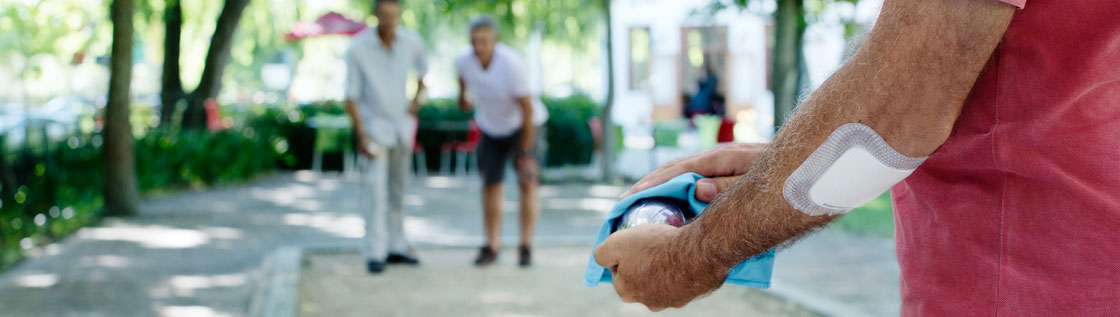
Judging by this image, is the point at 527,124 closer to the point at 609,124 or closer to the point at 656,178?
the point at 656,178

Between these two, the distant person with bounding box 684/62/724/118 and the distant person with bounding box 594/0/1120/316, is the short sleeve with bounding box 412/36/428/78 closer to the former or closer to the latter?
the distant person with bounding box 594/0/1120/316

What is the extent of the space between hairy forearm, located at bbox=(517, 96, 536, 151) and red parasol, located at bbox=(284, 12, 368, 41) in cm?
1253

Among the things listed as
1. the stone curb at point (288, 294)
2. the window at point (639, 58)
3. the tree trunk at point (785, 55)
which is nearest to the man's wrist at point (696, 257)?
the stone curb at point (288, 294)

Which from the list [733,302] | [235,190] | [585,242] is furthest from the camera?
[235,190]

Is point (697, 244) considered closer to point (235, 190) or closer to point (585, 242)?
point (585, 242)

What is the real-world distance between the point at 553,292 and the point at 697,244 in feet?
17.1

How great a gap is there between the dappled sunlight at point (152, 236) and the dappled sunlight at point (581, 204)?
14.3 feet

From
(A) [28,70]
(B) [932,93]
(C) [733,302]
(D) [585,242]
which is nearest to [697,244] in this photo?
(B) [932,93]

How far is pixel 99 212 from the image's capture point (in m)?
10.7

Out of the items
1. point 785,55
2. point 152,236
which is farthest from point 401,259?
point 785,55

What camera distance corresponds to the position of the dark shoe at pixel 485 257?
25.4 feet

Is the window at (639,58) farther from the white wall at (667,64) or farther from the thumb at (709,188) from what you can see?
the thumb at (709,188)

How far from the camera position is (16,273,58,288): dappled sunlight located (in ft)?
22.4

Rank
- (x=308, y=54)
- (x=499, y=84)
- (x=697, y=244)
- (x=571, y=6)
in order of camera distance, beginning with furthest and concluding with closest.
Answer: (x=308, y=54)
(x=571, y=6)
(x=499, y=84)
(x=697, y=244)
